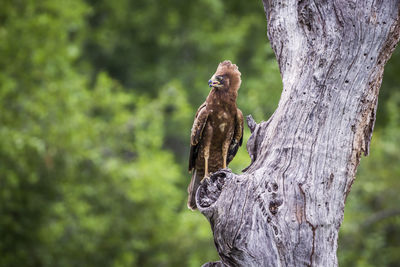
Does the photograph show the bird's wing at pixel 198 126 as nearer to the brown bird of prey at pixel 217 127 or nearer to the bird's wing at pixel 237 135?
the brown bird of prey at pixel 217 127

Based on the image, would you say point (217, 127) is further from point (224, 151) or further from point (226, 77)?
point (226, 77)

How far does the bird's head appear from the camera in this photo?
5.30 metres

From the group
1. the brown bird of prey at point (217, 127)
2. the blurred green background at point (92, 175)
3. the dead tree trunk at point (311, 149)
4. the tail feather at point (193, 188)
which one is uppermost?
the blurred green background at point (92, 175)

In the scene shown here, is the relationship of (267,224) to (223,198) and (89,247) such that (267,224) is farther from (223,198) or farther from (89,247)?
(89,247)

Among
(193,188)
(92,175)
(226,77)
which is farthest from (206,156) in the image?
(92,175)

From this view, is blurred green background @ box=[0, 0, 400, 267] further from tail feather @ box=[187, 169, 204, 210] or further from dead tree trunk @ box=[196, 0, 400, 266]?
dead tree trunk @ box=[196, 0, 400, 266]

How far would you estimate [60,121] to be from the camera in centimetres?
1072

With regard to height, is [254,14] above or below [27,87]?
above

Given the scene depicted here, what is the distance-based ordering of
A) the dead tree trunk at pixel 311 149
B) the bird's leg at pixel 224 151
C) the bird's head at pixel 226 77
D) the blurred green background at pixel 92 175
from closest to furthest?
the dead tree trunk at pixel 311 149 < the bird's head at pixel 226 77 < the bird's leg at pixel 224 151 < the blurred green background at pixel 92 175

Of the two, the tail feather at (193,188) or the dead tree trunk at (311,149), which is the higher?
the tail feather at (193,188)

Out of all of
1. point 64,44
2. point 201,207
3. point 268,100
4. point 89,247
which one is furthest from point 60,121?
point 201,207

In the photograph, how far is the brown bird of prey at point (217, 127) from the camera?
537 centimetres

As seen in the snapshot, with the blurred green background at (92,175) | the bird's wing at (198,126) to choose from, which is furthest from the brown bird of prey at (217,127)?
the blurred green background at (92,175)

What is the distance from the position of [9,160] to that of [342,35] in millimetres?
7677
